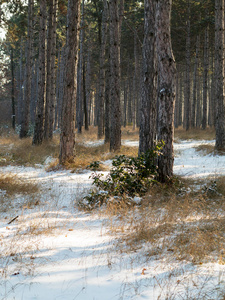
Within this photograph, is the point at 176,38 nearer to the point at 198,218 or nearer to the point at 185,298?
the point at 198,218

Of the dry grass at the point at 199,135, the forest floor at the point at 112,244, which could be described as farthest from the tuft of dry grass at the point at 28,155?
the dry grass at the point at 199,135

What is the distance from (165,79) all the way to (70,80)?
141 inches

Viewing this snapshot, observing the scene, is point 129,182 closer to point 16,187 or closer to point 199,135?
point 16,187

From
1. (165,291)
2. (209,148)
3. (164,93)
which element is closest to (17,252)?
(165,291)

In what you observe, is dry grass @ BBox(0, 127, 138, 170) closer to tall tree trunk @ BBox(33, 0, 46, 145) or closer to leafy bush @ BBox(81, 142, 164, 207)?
tall tree trunk @ BBox(33, 0, 46, 145)

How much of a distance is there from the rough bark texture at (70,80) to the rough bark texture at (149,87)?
2357 mm

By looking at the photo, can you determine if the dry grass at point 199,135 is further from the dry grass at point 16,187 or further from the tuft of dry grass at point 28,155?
the dry grass at point 16,187

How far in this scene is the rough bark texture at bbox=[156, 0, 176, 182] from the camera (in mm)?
5684

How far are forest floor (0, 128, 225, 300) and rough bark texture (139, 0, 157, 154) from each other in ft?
4.92

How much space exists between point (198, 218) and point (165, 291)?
6.80 feet

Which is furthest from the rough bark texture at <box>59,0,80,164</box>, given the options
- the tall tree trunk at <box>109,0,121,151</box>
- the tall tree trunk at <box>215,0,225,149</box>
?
the tall tree trunk at <box>215,0,225,149</box>

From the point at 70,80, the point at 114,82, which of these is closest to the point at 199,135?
the point at 114,82

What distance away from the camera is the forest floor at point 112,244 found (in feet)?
8.20

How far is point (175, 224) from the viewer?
12.9 ft
